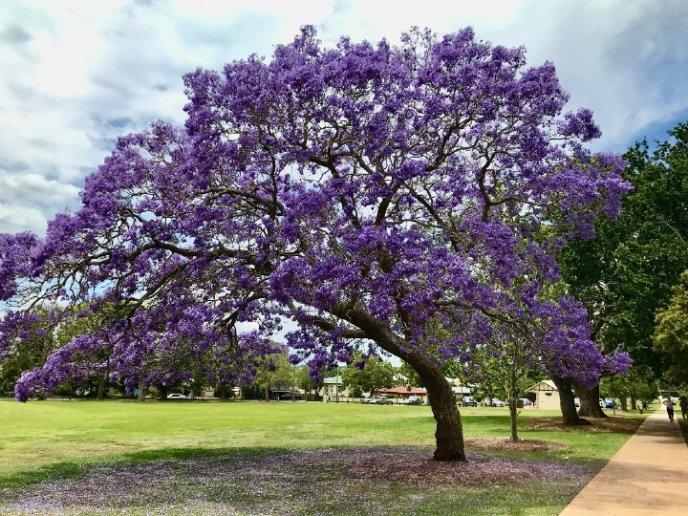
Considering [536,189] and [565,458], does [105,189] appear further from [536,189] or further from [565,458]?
[565,458]

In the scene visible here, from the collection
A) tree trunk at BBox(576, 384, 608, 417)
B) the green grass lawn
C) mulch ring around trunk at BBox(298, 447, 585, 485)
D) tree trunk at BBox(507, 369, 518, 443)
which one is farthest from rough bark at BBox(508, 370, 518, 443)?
tree trunk at BBox(576, 384, 608, 417)

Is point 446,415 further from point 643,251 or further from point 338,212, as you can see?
point 643,251

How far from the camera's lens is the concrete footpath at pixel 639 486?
11352 mm

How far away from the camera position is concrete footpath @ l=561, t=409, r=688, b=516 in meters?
11.4

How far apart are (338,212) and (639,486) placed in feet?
32.6

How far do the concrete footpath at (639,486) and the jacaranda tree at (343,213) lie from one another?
10.5ft

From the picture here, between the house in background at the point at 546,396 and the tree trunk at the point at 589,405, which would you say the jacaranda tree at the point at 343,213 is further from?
A: the house in background at the point at 546,396

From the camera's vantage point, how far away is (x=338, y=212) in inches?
658

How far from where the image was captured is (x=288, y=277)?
13836mm

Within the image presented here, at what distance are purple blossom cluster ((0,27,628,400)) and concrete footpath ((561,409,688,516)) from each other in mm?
3017

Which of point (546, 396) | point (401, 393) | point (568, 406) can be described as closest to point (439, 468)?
point (568, 406)

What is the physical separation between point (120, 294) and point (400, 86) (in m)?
9.79

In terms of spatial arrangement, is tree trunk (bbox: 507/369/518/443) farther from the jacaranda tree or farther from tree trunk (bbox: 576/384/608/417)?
tree trunk (bbox: 576/384/608/417)

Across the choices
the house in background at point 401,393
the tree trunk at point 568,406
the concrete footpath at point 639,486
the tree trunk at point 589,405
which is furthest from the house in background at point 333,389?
the concrete footpath at point 639,486
